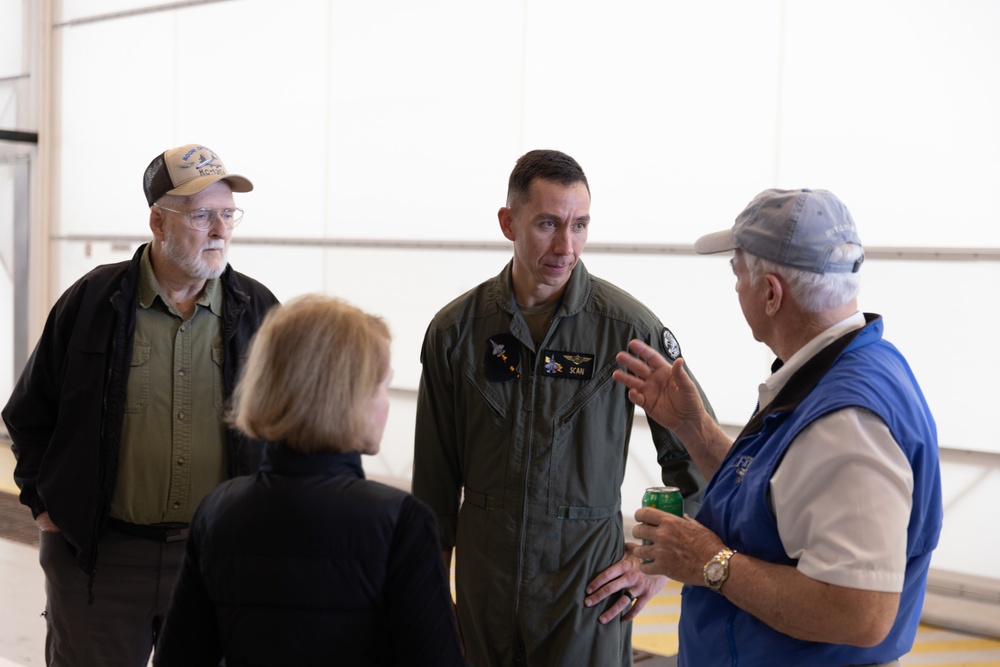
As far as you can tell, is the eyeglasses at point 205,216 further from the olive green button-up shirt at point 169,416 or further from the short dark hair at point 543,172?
the short dark hair at point 543,172

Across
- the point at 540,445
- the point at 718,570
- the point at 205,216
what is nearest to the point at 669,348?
the point at 540,445

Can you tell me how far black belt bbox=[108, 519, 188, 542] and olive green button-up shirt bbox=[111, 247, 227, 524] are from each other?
2cm

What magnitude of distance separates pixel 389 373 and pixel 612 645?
1146 mm

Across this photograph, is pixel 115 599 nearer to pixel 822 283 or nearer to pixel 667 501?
pixel 667 501

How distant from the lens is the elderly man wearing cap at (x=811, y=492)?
158 centimetres

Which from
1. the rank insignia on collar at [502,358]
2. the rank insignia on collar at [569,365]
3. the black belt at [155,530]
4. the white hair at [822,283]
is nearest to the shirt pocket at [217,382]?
the black belt at [155,530]

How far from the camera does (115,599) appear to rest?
269 centimetres

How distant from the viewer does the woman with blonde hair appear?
5.20ft

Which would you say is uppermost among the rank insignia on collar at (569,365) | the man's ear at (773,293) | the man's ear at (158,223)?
the man's ear at (158,223)

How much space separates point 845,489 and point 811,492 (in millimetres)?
56

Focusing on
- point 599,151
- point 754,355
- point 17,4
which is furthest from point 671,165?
point 17,4

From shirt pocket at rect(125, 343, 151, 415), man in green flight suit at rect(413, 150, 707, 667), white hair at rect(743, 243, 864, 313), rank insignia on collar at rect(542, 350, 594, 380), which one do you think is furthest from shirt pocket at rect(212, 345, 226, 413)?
white hair at rect(743, 243, 864, 313)

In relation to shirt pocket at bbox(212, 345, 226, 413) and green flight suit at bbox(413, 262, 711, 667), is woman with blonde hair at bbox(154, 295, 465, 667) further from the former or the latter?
shirt pocket at bbox(212, 345, 226, 413)

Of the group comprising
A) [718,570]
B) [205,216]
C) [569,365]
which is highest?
[205,216]
